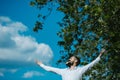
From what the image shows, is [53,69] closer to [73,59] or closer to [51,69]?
[51,69]

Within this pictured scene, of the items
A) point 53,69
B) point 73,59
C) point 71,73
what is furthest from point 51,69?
point 73,59

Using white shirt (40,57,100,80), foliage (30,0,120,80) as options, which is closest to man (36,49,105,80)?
white shirt (40,57,100,80)

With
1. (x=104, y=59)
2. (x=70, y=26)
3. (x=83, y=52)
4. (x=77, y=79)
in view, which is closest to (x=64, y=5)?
(x=70, y=26)

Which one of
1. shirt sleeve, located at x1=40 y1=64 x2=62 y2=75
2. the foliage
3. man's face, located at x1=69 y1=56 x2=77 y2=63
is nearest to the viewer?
man's face, located at x1=69 y1=56 x2=77 y2=63

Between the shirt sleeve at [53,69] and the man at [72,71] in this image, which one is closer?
the man at [72,71]

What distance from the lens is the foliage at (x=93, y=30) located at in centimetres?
1535

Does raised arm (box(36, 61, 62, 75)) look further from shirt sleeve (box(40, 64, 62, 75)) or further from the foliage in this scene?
the foliage

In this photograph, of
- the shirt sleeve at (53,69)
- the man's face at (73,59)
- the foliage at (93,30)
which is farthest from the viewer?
the foliage at (93,30)

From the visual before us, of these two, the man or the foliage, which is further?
the foliage

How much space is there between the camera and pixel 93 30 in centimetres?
1772

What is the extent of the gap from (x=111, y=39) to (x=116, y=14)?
45.4 inches

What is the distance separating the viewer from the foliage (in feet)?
50.4

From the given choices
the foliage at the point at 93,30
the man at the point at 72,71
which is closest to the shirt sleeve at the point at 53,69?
the man at the point at 72,71

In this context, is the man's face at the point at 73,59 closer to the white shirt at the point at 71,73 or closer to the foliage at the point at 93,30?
the white shirt at the point at 71,73
